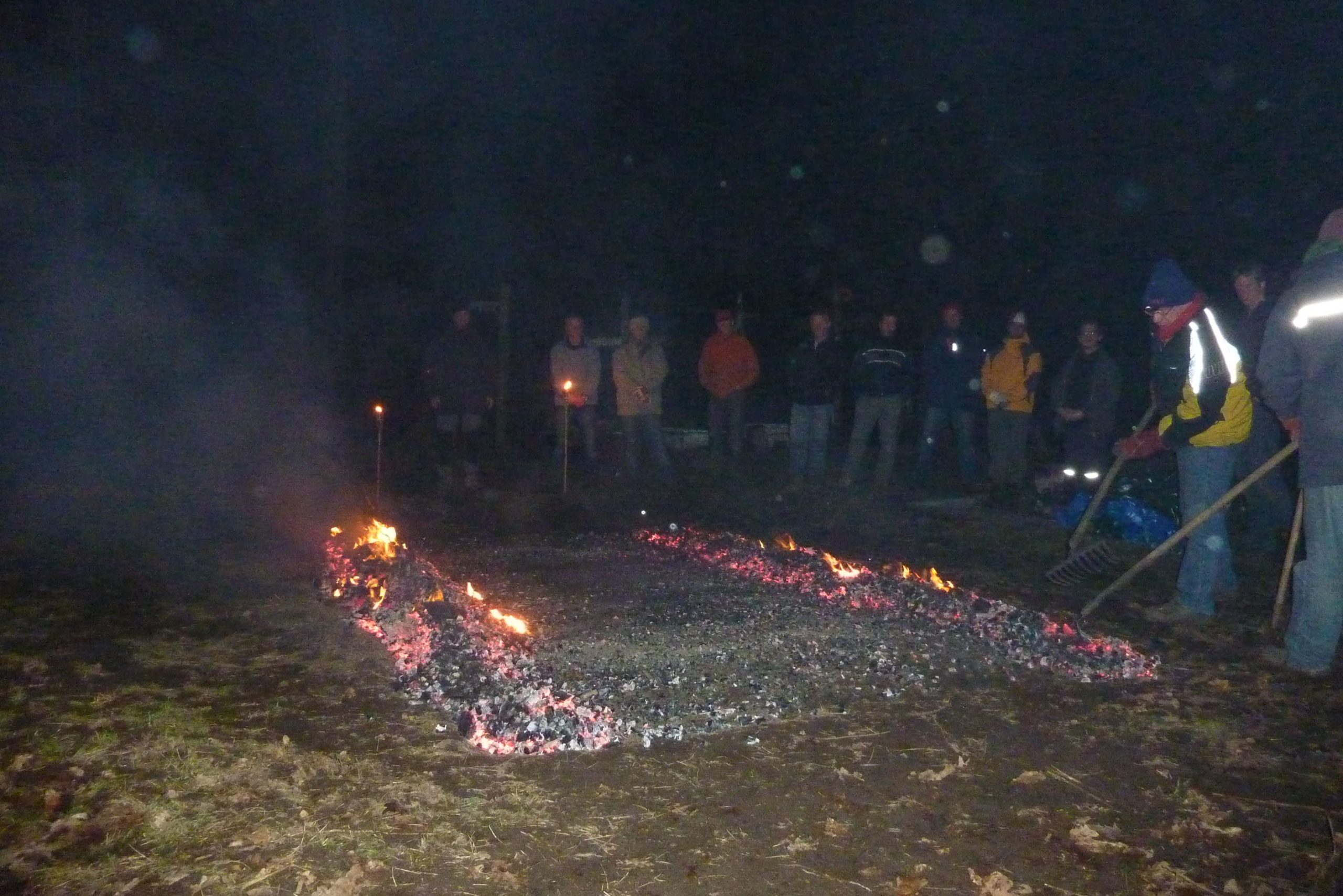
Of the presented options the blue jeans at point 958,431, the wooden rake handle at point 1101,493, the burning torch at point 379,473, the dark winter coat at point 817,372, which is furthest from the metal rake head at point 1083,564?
the burning torch at point 379,473

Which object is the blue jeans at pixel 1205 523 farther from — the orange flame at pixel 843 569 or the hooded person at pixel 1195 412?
the orange flame at pixel 843 569

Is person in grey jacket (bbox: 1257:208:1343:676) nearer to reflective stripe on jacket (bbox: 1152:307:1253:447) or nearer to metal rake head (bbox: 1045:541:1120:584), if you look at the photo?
reflective stripe on jacket (bbox: 1152:307:1253:447)

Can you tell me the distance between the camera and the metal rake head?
690 cm

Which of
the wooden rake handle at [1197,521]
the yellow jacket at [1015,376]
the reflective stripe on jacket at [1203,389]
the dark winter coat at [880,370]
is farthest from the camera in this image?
the dark winter coat at [880,370]

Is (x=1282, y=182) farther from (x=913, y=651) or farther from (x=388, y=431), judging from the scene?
(x=388, y=431)

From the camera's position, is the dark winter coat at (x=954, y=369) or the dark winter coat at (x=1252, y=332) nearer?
the dark winter coat at (x=1252, y=332)

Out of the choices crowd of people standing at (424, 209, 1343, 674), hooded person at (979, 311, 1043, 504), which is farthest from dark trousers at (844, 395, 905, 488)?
hooded person at (979, 311, 1043, 504)

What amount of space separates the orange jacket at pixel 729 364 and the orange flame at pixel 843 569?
461 cm

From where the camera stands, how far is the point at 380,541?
303 inches

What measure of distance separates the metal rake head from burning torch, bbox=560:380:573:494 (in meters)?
5.40

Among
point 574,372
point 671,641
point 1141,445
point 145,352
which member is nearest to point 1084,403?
point 1141,445

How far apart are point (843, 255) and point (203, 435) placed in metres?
11.0

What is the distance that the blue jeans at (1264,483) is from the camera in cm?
782

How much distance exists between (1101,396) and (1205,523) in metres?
3.72
